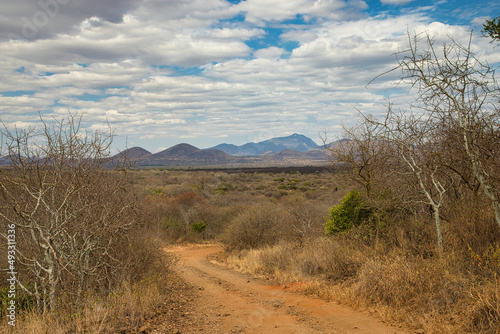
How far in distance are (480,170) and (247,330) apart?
17.4ft

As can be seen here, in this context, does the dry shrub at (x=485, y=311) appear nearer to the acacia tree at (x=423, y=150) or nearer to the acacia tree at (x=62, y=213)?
the acacia tree at (x=423, y=150)

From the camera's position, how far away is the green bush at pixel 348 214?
11922 millimetres

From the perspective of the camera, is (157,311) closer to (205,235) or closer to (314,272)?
(314,272)

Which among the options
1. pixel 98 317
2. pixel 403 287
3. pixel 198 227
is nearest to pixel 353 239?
pixel 403 287

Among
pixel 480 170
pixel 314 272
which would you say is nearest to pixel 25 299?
pixel 314 272

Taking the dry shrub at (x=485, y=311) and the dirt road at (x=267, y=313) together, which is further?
the dirt road at (x=267, y=313)

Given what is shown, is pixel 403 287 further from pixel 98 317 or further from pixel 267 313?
pixel 98 317

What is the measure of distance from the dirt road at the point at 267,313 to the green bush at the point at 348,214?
303 cm

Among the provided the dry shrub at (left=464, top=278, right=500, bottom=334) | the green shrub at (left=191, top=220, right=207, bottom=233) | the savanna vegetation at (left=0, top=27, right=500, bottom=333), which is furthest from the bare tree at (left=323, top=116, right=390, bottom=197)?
the green shrub at (left=191, top=220, right=207, bottom=233)

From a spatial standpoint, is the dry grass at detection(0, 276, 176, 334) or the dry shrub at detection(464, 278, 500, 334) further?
the dry grass at detection(0, 276, 176, 334)

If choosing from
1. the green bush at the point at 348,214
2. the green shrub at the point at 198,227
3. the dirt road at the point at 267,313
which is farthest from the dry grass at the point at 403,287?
the green shrub at the point at 198,227

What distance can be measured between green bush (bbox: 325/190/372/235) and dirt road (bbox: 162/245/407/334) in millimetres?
3028

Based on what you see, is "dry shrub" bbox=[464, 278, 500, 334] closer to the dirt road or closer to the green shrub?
the dirt road

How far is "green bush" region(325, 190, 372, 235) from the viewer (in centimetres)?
1192
